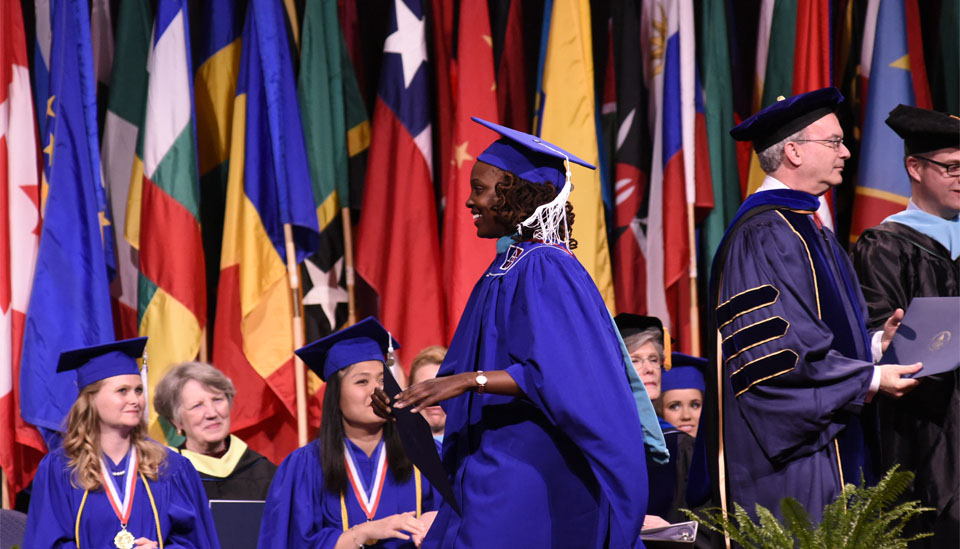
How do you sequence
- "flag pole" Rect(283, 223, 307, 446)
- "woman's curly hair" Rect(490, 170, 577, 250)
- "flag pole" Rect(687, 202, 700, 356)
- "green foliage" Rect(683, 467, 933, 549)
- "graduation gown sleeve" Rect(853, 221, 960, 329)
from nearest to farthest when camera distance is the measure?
"green foliage" Rect(683, 467, 933, 549), "woman's curly hair" Rect(490, 170, 577, 250), "graduation gown sleeve" Rect(853, 221, 960, 329), "flag pole" Rect(283, 223, 307, 446), "flag pole" Rect(687, 202, 700, 356)

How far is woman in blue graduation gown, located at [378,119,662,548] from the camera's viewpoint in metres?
2.93

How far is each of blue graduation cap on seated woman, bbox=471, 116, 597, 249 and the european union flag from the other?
365 cm

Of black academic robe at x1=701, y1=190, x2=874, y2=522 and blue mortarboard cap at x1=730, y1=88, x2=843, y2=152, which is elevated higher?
blue mortarboard cap at x1=730, y1=88, x2=843, y2=152

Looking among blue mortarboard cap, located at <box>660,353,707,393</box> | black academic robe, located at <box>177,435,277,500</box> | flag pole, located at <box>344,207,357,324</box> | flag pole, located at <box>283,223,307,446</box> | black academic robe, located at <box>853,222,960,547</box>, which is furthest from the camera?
flag pole, located at <box>344,207,357,324</box>

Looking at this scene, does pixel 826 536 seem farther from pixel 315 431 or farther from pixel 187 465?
pixel 315 431

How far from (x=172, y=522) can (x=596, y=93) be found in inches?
152

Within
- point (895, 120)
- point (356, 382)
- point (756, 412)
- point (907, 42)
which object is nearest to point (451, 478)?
point (756, 412)

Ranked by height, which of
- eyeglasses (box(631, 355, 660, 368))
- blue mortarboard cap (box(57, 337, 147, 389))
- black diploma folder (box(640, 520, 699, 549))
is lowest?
black diploma folder (box(640, 520, 699, 549))

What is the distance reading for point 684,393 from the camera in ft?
18.9

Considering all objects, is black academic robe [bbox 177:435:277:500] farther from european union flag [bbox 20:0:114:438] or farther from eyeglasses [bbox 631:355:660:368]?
eyeglasses [bbox 631:355:660:368]

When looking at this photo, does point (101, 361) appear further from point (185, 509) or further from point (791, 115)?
point (791, 115)

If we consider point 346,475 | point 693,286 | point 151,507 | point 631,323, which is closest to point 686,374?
point 631,323

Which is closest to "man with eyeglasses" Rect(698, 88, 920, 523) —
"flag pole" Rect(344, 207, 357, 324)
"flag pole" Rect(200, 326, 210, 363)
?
"flag pole" Rect(344, 207, 357, 324)

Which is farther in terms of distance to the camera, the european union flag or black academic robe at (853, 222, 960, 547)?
the european union flag
